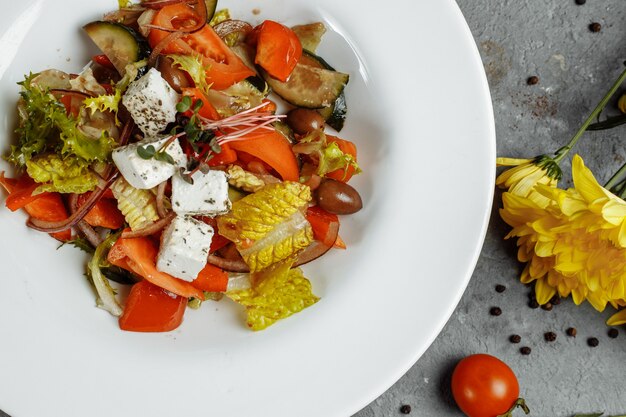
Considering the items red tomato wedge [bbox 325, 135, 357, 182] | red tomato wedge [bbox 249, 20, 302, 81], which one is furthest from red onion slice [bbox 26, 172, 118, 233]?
red tomato wedge [bbox 325, 135, 357, 182]

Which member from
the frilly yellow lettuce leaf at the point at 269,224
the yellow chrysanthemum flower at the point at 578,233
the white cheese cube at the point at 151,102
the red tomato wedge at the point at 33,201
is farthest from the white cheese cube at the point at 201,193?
the yellow chrysanthemum flower at the point at 578,233

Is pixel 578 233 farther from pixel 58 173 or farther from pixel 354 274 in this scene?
pixel 58 173

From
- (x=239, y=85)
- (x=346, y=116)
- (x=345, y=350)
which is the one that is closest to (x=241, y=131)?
(x=239, y=85)

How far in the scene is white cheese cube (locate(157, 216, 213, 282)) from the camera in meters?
2.69

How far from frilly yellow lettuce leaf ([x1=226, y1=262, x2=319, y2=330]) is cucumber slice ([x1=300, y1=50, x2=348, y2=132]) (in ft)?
2.32

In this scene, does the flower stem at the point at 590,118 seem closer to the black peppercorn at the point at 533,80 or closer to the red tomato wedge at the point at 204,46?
the black peppercorn at the point at 533,80

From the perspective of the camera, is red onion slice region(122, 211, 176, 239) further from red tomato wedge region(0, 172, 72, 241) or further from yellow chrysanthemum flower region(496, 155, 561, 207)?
yellow chrysanthemum flower region(496, 155, 561, 207)

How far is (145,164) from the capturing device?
258cm

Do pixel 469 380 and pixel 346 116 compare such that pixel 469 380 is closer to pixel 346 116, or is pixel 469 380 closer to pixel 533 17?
pixel 346 116

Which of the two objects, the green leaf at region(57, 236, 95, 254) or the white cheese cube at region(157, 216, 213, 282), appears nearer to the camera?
the white cheese cube at region(157, 216, 213, 282)

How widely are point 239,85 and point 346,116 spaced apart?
1.73 ft

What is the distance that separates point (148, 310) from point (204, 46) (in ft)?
3.87

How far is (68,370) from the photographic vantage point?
2.74 metres

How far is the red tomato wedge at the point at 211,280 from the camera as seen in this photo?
113 inches
